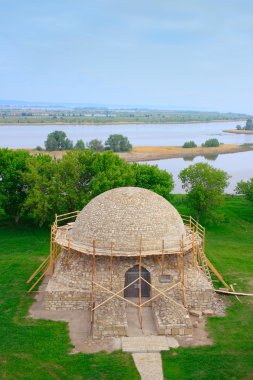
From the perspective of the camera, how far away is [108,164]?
36875mm

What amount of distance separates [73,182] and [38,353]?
2038 centimetres

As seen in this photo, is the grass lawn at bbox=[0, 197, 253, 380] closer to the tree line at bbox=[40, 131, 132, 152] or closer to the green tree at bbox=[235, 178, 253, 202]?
the green tree at bbox=[235, 178, 253, 202]

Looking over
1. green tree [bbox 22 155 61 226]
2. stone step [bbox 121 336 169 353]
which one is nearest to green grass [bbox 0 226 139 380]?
stone step [bbox 121 336 169 353]

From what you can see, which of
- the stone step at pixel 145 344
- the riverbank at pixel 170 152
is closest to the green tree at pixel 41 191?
the stone step at pixel 145 344

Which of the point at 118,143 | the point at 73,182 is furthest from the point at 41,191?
the point at 118,143

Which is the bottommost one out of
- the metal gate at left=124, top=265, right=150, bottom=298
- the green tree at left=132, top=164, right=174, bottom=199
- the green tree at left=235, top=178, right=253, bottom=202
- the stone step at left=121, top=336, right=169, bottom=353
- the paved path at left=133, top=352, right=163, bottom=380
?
the paved path at left=133, top=352, right=163, bottom=380

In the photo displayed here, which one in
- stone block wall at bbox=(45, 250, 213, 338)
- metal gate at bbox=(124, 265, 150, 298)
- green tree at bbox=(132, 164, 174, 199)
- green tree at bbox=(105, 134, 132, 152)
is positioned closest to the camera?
stone block wall at bbox=(45, 250, 213, 338)

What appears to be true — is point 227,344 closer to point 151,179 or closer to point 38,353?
point 38,353

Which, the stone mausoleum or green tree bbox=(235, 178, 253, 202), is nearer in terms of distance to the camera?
the stone mausoleum

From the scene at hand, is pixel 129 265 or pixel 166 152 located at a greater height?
pixel 129 265

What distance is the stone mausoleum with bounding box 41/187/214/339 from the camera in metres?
21.3

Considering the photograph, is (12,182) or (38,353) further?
(12,182)

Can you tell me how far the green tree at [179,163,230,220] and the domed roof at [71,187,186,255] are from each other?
14932 mm

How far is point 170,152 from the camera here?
91.2 meters
